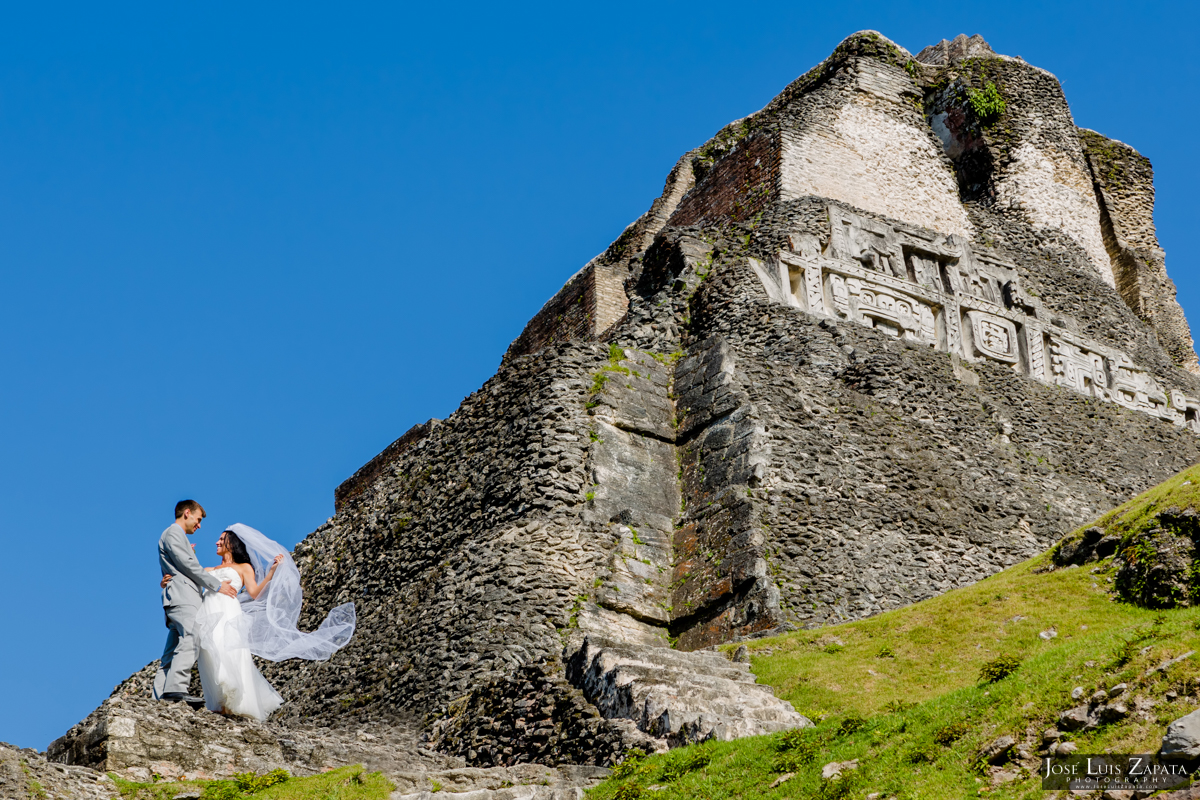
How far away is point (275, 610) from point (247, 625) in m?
0.27

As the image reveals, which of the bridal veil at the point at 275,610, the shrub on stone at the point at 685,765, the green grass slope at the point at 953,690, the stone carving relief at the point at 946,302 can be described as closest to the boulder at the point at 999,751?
the green grass slope at the point at 953,690

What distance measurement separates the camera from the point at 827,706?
13086mm

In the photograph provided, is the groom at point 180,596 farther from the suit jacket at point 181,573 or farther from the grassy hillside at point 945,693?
the grassy hillside at point 945,693

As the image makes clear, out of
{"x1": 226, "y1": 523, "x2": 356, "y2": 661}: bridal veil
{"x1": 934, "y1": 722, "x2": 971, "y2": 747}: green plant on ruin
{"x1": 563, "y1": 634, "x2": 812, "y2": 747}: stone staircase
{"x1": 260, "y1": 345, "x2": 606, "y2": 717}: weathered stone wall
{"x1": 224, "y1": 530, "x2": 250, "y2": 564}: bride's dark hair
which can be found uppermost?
{"x1": 260, "y1": 345, "x2": 606, "y2": 717}: weathered stone wall

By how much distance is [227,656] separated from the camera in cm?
1161

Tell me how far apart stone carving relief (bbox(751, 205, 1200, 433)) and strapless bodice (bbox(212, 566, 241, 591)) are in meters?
12.8

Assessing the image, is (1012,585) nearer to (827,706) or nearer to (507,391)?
(827,706)

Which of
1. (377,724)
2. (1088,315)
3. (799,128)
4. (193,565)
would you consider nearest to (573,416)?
(377,724)

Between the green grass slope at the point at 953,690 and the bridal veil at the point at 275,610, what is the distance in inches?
113

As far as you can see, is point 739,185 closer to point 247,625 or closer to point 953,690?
point 953,690

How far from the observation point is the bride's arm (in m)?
11.8

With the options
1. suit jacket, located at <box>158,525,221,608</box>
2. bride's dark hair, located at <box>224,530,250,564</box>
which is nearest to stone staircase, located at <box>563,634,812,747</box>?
bride's dark hair, located at <box>224,530,250,564</box>

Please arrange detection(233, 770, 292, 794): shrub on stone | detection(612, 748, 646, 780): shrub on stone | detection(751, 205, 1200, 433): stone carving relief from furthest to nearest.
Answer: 1. detection(751, 205, 1200, 433): stone carving relief
2. detection(612, 748, 646, 780): shrub on stone
3. detection(233, 770, 292, 794): shrub on stone

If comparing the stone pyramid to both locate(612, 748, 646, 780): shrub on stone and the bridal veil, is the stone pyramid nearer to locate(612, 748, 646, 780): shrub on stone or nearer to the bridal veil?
locate(612, 748, 646, 780): shrub on stone
